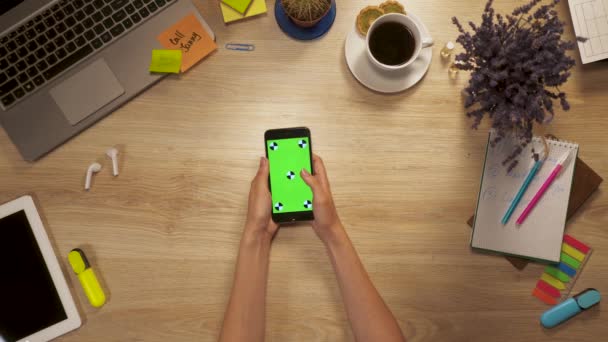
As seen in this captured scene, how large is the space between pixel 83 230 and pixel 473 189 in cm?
80

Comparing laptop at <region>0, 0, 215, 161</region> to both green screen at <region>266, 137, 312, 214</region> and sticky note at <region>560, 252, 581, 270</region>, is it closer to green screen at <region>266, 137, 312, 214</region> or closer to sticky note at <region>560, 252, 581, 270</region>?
green screen at <region>266, 137, 312, 214</region>

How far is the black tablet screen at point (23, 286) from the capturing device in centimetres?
82

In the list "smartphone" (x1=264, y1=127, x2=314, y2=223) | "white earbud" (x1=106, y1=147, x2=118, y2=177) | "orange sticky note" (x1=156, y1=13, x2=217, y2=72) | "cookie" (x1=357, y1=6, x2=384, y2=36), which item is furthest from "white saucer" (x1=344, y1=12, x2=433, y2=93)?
"white earbud" (x1=106, y1=147, x2=118, y2=177)

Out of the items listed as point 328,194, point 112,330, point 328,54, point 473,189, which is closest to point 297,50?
point 328,54

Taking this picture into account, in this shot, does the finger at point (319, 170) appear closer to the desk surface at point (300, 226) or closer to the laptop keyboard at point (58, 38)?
the desk surface at point (300, 226)

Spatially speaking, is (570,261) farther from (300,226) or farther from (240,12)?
(240,12)

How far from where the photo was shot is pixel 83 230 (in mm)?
876

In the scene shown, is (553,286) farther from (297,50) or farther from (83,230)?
(83,230)

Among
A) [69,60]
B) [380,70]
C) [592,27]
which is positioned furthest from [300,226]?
[592,27]

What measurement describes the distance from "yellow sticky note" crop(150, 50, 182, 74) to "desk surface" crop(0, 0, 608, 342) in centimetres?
4

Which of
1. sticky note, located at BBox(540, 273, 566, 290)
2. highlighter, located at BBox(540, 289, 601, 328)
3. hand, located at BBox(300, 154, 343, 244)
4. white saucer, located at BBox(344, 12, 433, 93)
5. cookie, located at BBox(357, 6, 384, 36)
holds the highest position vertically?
cookie, located at BBox(357, 6, 384, 36)

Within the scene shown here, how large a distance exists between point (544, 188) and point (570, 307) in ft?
0.77

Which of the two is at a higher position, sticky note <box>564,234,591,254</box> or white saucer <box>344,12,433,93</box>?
white saucer <box>344,12,433,93</box>

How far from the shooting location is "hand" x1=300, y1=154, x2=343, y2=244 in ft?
2.70
